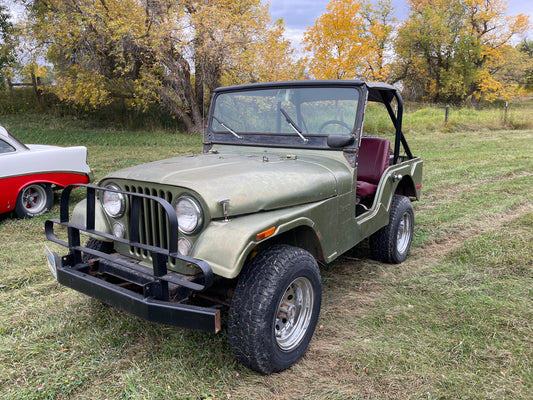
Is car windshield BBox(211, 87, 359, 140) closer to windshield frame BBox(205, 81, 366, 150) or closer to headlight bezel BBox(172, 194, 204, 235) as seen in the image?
windshield frame BBox(205, 81, 366, 150)

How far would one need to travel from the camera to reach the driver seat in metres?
4.27

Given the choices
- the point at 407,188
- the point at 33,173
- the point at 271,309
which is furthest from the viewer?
the point at 33,173

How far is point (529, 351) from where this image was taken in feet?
8.70

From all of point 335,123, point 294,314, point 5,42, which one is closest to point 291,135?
point 335,123

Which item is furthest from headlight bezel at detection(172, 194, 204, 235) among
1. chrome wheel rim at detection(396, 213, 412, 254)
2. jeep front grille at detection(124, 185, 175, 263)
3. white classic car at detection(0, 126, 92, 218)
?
white classic car at detection(0, 126, 92, 218)

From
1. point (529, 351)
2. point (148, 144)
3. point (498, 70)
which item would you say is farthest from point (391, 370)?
point (498, 70)

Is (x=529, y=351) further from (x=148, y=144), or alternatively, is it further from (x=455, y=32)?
(x=455, y=32)

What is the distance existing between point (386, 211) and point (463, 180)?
478cm

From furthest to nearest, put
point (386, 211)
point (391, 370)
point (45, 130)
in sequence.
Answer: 1. point (45, 130)
2. point (386, 211)
3. point (391, 370)

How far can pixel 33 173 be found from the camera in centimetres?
580

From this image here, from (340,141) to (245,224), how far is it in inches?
52.1

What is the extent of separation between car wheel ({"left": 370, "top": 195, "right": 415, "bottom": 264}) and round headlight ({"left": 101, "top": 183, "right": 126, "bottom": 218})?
Answer: 2.51 m

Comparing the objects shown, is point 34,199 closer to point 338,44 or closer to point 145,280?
point 145,280

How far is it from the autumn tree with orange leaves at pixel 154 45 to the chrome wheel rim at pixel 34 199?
8.75 meters
